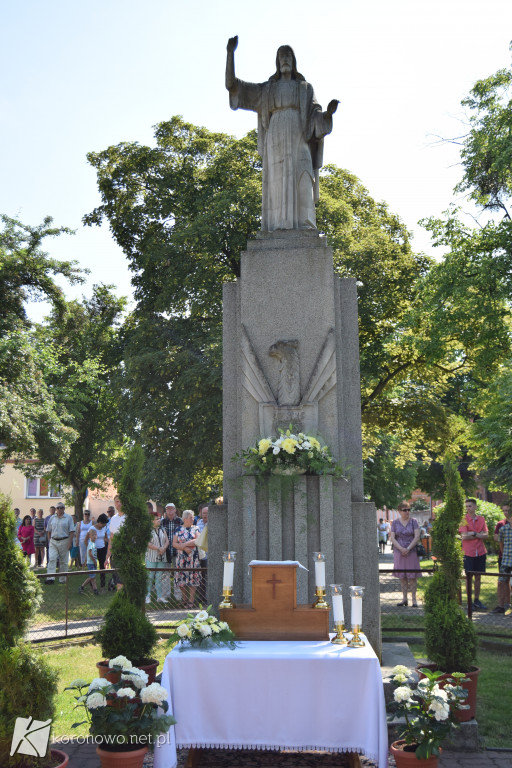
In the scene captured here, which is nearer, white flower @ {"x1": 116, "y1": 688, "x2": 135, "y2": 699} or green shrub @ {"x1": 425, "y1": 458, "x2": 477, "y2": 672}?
white flower @ {"x1": 116, "y1": 688, "x2": 135, "y2": 699}

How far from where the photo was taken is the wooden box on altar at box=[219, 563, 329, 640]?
561 cm

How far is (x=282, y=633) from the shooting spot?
560 cm

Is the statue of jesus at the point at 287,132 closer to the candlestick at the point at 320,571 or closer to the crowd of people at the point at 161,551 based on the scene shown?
the crowd of people at the point at 161,551

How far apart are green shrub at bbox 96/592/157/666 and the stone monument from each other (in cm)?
79

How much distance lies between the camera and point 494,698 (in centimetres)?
720

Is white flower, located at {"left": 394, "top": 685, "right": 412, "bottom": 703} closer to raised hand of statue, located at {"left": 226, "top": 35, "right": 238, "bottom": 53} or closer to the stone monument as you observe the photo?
the stone monument

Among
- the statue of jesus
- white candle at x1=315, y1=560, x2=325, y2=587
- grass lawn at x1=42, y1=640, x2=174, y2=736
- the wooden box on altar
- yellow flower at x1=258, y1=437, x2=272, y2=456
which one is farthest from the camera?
the statue of jesus

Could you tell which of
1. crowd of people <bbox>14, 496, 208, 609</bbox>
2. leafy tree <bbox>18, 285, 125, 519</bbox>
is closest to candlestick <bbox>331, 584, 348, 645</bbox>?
crowd of people <bbox>14, 496, 208, 609</bbox>

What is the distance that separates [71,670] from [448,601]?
4709 mm

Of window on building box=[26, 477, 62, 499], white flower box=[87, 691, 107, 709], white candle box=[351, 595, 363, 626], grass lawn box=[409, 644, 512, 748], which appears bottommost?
grass lawn box=[409, 644, 512, 748]

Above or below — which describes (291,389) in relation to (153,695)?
above

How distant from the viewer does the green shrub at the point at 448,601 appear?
20.1 feet

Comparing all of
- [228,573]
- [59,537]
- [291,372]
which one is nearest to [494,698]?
[228,573]

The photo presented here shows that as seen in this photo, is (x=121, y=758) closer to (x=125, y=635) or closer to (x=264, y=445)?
(x=125, y=635)
